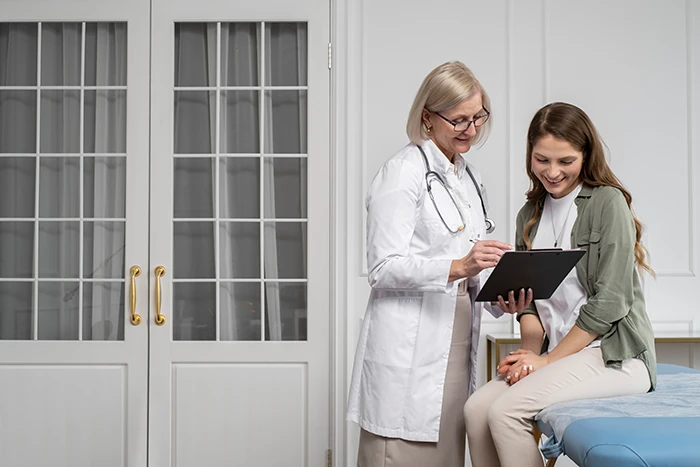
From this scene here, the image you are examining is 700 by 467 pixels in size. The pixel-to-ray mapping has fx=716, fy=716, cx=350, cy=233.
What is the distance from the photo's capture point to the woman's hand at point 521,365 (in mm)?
1924

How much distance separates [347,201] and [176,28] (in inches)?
45.0

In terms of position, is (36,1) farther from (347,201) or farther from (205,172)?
(347,201)

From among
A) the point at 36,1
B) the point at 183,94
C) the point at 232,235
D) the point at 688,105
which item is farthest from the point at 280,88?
the point at 688,105

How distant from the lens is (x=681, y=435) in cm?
142

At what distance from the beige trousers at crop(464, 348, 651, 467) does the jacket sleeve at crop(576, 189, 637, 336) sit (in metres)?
0.10

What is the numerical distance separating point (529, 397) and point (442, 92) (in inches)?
34.0

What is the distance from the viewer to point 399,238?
197 centimetres

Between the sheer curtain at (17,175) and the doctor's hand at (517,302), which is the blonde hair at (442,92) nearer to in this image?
the doctor's hand at (517,302)

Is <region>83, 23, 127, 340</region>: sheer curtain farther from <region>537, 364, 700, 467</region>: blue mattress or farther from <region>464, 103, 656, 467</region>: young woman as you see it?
<region>537, 364, 700, 467</region>: blue mattress

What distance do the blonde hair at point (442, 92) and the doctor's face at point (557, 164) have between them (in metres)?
0.20

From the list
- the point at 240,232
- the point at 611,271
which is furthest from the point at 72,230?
the point at 611,271

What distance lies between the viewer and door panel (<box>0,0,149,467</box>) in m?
3.27

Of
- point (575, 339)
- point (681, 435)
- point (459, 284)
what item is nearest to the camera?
point (681, 435)

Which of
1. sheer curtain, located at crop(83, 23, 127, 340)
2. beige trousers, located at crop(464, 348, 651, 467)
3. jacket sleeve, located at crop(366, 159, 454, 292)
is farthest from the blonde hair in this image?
sheer curtain, located at crop(83, 23, 127, 340)
